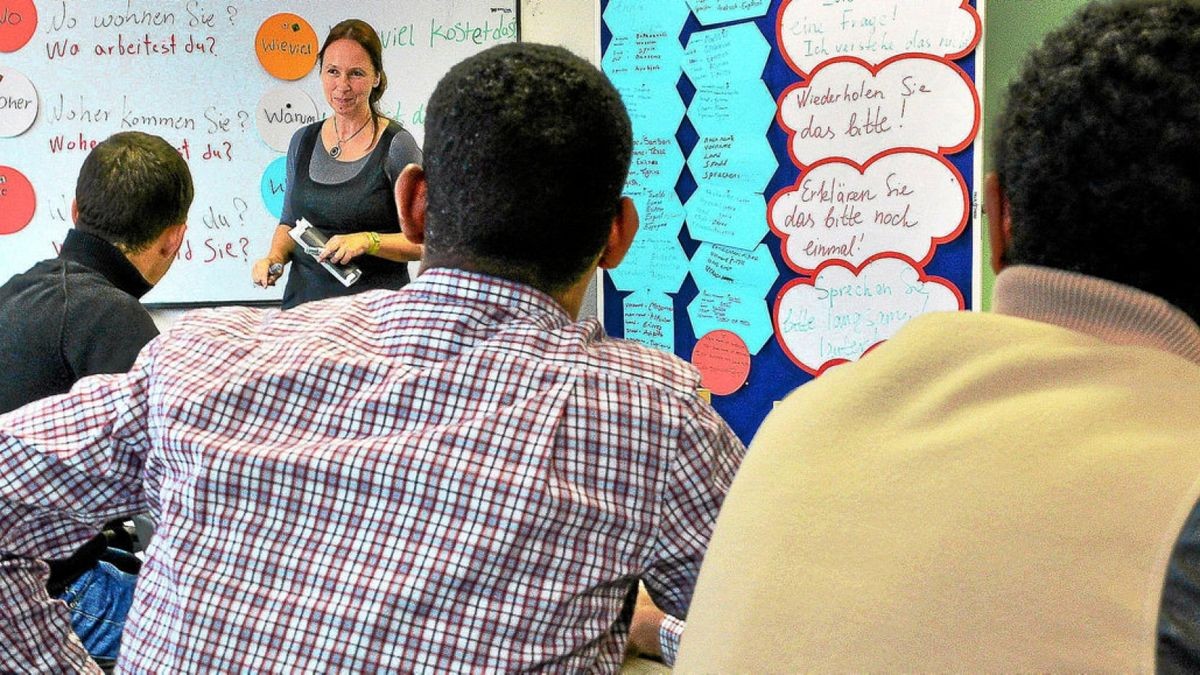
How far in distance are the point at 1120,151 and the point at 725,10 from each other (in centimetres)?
237

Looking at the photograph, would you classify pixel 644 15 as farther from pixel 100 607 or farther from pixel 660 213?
pixel 100 607

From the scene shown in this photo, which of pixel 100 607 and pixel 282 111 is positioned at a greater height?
pixel 282 111

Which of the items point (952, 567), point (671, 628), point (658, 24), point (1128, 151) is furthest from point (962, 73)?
point (952, 567)

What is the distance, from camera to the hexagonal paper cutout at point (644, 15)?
302 cm

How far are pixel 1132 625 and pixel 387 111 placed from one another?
335cm

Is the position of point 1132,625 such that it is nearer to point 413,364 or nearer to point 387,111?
point 413,364

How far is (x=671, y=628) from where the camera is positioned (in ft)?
3.62

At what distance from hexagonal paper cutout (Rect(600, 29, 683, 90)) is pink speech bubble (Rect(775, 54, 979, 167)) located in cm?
37

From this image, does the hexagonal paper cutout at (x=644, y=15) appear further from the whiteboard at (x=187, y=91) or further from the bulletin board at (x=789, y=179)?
the whiteboard at (x=187, y=91)

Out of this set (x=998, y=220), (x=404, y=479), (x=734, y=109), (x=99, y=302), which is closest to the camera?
(x=998, y=220)

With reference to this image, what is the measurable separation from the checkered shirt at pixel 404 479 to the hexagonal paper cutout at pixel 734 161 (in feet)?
6.34

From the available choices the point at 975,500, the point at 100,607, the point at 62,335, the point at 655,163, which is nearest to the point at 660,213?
the point at 655,163

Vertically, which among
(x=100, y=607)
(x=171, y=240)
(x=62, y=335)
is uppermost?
(x=171, y=240)

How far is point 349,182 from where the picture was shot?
3.04 m
